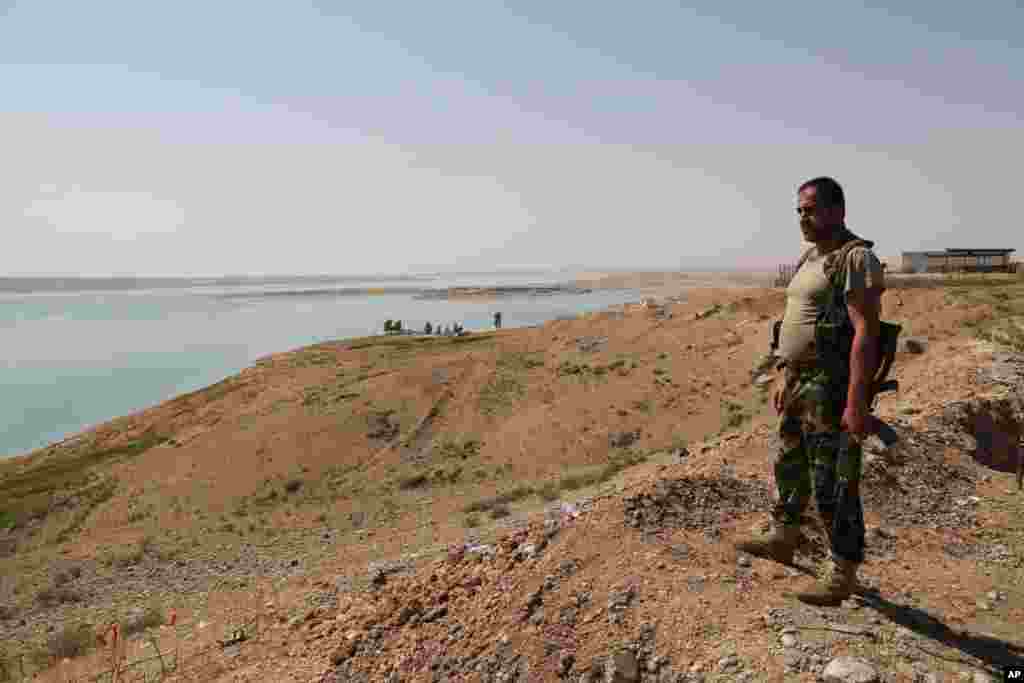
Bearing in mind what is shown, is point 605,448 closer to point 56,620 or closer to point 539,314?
point 56,620

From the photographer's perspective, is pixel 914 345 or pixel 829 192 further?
pixel 914 345

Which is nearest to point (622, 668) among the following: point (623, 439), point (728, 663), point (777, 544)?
point (728, 663)

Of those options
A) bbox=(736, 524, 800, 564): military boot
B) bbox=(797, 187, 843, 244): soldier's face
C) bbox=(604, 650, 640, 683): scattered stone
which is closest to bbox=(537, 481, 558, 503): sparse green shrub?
bbox=(736, 524, 800, 564): military boot

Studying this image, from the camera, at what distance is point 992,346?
37.8ft

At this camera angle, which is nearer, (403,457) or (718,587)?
(718,587)

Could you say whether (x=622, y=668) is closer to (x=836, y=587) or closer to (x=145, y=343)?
(x=836, y=587)

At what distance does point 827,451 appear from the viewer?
405 cm

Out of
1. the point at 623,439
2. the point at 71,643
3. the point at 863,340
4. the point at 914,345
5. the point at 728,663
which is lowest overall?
the point at 71,643

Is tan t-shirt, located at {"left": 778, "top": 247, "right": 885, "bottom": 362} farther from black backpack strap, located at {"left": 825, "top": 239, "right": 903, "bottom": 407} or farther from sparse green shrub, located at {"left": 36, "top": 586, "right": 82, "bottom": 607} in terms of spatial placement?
sparse green shrub, located at {"left": 36, "top": 586, "right": 82, "bottom": 607}

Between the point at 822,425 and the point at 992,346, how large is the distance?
10.3 m

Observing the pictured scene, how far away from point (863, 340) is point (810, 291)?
575 mm

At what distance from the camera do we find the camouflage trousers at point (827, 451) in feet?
12.9

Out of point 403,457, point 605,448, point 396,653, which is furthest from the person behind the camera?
point 403,457

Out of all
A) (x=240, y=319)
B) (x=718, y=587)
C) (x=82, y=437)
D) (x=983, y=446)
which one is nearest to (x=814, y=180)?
(x=718, y=587)
